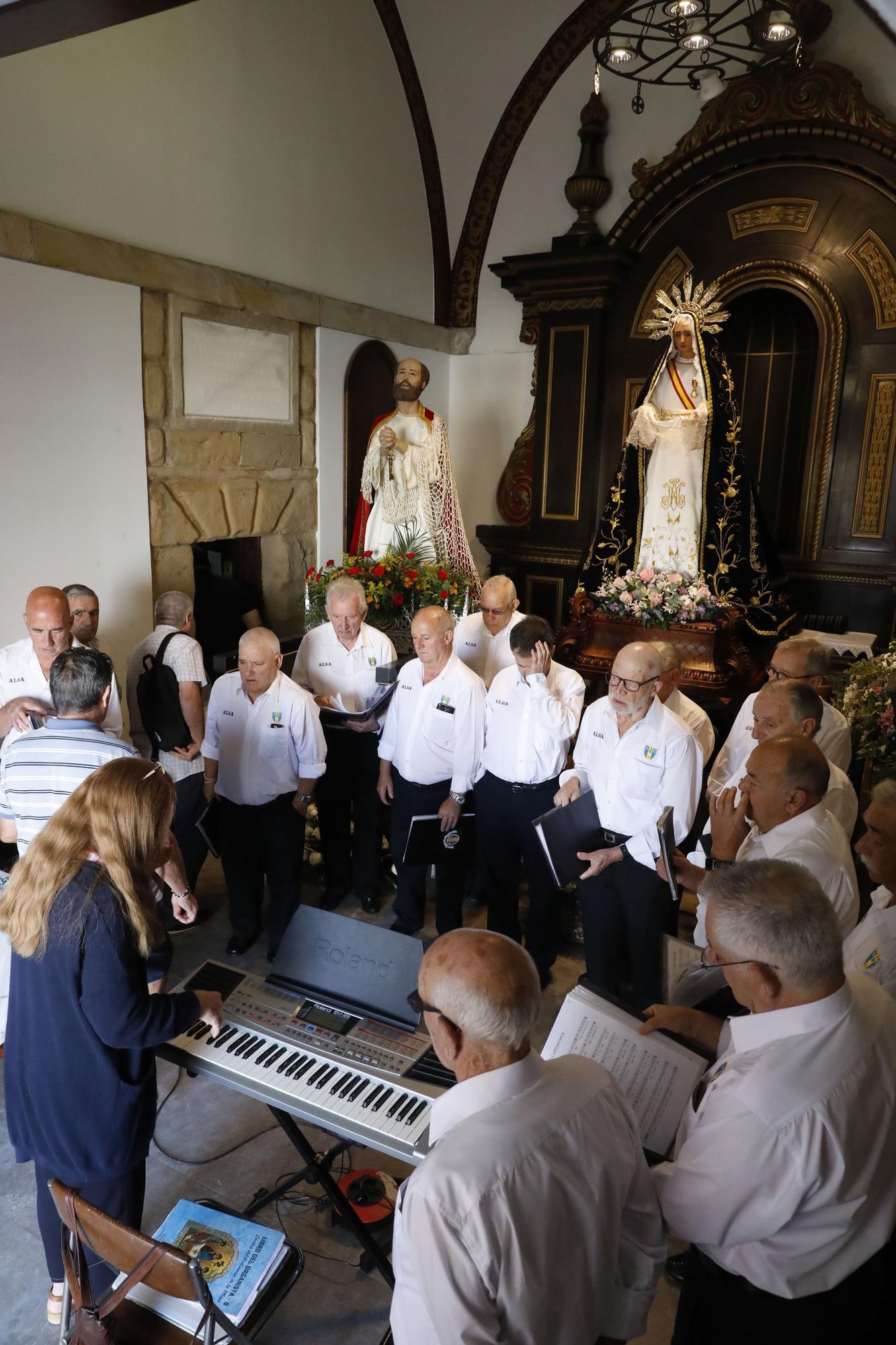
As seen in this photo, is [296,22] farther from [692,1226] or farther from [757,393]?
[692,1226]

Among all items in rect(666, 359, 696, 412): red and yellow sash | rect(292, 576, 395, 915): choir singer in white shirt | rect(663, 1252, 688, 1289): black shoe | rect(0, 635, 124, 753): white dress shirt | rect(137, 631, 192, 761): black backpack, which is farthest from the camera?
rect(666, 359, 696, 412): red and yellow sash

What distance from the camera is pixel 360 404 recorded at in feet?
28.9

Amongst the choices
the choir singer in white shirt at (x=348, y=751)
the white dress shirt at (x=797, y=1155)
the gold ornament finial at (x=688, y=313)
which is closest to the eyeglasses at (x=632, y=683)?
the choir singer in white shirt at (x=348, y=751)

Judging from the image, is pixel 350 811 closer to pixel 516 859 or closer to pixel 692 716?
pixel 516 859

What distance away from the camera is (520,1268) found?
1552mm

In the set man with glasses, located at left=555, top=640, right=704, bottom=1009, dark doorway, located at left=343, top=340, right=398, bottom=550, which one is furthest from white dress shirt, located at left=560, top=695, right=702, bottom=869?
dark doorway, located at left=343, top=340, right=398, bottom=550

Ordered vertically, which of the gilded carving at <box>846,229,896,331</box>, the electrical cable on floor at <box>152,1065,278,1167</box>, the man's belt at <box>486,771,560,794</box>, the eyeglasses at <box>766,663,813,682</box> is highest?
the gilded carving at <box>846,229,896,331</box>

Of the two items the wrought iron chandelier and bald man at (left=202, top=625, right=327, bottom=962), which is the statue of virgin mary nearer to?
the wrought iron chandelier

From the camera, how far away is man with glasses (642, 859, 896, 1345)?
1787 mm

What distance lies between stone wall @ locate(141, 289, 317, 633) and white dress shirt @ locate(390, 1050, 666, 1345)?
5720mm

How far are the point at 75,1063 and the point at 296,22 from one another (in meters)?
7.95

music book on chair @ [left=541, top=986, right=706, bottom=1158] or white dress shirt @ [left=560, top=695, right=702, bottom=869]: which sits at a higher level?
white dress shirt @ [left=560, top=695, right=702, bottom=869]

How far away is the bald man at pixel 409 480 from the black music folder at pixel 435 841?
7.93 feet

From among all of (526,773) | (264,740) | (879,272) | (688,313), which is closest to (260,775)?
(264,740)
